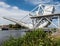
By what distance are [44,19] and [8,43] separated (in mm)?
75510

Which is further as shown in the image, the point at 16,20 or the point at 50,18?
the point at 16,20

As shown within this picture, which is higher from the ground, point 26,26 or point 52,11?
point 52,11

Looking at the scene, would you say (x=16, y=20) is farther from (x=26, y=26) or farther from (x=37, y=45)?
(x=37, y=45)

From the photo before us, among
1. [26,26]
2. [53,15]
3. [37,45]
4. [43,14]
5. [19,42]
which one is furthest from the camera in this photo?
[26,26]

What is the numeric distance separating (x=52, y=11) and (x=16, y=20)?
72.9ft

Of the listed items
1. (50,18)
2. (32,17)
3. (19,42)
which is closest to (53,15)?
(50,18)

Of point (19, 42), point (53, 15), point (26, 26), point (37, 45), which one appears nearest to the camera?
point (37, 45)

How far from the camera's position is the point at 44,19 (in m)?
91.4

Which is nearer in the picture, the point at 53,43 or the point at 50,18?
the point at 53,43

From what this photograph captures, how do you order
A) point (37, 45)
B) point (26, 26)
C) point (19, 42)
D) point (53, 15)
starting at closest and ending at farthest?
1. point (37, 45)
2. point (19, 42)
3. point (53, 15)
4. point (26, 26)

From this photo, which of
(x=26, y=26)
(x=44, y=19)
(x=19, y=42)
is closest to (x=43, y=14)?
(x=44, y=19)

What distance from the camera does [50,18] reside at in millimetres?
86688

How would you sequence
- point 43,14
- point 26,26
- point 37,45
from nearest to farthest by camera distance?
point 37,45 → point 43,14 → point 26,26

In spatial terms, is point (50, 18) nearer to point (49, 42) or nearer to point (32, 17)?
point (32, 17)
